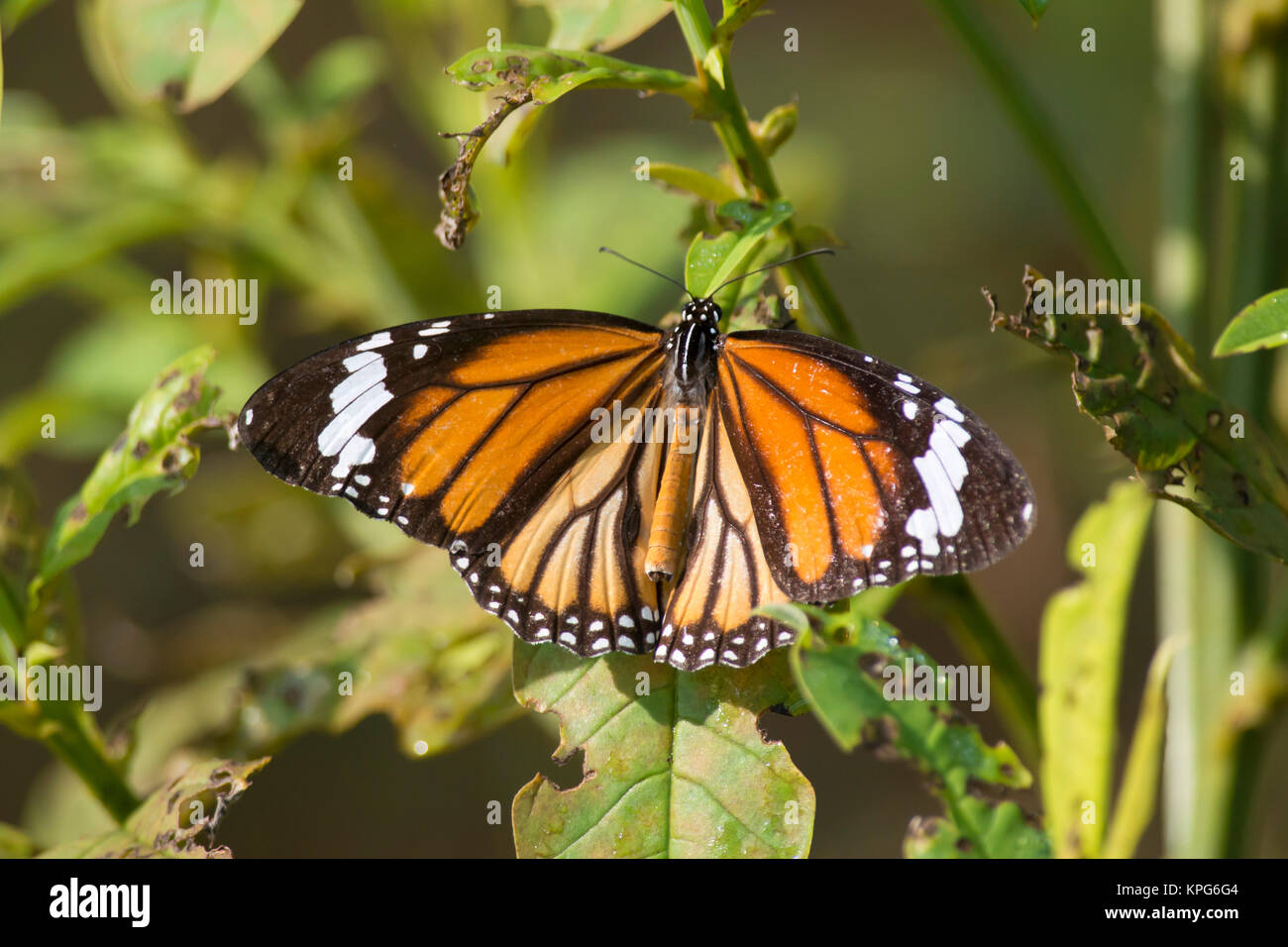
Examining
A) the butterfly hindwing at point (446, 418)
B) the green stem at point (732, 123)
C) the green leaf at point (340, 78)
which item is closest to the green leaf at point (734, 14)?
A: the green stem at point (732, 123)

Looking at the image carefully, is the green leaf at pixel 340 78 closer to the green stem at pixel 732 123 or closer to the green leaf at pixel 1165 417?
the green stem at pixel 732 123

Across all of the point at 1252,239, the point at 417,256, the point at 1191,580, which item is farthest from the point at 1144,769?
the point at 417,256

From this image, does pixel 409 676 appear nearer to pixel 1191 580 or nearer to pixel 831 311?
pixel 831 311

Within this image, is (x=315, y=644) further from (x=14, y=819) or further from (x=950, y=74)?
(x=950, y=74)

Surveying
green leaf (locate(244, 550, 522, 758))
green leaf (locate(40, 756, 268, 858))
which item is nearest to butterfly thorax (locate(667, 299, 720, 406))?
green leaf (locate(244, 550, 522, 758))

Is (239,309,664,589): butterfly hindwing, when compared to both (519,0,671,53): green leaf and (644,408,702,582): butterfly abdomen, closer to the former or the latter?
(644,408,702,582): butterfly abdomen
